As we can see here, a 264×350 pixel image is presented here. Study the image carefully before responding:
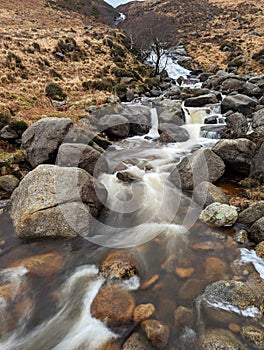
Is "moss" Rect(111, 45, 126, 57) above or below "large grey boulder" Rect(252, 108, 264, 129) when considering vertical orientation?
above

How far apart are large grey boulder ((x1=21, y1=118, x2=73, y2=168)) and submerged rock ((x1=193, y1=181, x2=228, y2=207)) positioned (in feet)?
19.3

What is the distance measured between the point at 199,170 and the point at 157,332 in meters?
6.28

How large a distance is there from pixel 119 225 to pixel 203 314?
376 cm

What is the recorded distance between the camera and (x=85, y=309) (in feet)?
17.8

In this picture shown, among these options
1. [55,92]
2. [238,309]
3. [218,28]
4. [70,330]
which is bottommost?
[70,330]

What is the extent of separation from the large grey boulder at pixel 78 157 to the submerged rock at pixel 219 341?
22.7ft

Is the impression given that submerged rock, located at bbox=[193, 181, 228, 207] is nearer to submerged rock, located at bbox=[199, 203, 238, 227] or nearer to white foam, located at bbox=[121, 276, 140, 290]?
submerged rock, located at bbox=[199, 203, 238, 227]

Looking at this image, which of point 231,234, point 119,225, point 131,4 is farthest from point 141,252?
point 131,4

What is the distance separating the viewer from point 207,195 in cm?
867

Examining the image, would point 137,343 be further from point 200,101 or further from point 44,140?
point 200,101

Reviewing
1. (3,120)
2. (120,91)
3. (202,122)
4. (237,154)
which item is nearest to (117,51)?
(120,91)

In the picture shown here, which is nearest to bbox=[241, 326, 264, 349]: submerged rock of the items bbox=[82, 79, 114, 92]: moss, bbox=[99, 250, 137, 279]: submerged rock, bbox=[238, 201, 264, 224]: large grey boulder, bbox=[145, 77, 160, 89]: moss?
bbox=[99, 250, 137, 279]: submerged rock

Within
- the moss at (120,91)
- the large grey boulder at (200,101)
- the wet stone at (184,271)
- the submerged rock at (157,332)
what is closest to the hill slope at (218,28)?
the large grey boulder at (200,101)

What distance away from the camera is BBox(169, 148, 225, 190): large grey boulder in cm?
980
